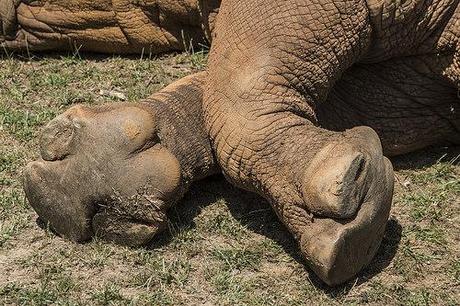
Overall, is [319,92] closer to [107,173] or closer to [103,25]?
[107,173]

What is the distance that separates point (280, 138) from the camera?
3.91 metres

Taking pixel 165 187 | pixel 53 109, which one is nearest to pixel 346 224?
pixel 165 187

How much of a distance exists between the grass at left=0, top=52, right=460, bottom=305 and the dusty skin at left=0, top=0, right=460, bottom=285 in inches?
4.4

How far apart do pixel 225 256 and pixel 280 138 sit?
506 millimetres

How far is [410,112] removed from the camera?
449cm

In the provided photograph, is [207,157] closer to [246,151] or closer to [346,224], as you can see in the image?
[246,151]

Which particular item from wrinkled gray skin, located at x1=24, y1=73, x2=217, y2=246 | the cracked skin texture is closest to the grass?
wrinkled gray skin, located at x1=24, y1=73, x2=217, y2=246

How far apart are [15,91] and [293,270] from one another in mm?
1806

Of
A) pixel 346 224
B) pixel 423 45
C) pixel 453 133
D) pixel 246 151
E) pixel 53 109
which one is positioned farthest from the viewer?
pixel 53 109

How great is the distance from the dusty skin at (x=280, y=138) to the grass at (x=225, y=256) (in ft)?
0.37

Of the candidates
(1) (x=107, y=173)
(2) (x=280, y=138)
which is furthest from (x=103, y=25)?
(2) (x=280, y=138)

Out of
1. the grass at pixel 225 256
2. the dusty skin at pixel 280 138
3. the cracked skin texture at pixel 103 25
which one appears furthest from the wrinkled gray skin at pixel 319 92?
the cracked skin texture at pixel 103 25

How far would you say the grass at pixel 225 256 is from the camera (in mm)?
3871

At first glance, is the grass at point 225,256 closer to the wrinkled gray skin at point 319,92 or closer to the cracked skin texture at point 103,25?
the wrinkled gray skin at point 319,92
